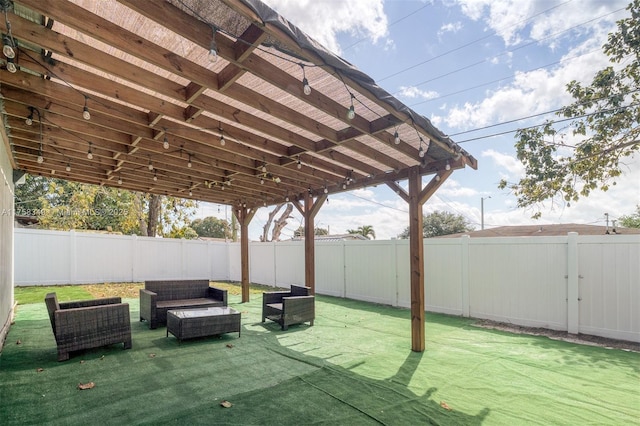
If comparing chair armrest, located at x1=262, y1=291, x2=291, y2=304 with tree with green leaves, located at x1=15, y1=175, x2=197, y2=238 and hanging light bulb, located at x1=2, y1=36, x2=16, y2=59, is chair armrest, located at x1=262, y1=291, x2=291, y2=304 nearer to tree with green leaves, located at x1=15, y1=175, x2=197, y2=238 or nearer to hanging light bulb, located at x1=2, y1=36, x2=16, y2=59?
hanging light bulb, located at x1=2, y1=36, x2=16, y2=59

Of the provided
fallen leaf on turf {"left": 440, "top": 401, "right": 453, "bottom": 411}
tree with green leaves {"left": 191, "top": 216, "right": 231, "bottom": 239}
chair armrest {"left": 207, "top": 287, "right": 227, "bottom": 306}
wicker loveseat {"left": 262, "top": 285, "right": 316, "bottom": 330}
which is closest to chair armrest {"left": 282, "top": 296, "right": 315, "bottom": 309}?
wicker loveseat {"left": 262, "top": 285, "right": 316, "bottom": 330}

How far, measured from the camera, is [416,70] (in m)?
8.23

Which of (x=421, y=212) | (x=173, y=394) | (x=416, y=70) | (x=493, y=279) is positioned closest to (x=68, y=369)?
(x=173, y=394)

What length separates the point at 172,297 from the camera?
6066 mm

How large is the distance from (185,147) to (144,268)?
27.7ft

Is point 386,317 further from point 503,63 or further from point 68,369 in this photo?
point 503,63

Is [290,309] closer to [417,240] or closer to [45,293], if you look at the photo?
[417,240]

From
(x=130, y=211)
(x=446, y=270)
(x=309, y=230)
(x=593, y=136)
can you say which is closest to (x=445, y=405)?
(x=446, y=270)

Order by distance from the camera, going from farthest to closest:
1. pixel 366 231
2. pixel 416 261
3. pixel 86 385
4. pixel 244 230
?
pixel 366 231 < pixel 244 230 < pixel 416 261 < pixel 86 385

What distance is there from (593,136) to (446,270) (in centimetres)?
366

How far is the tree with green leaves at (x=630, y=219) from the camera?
22753mm

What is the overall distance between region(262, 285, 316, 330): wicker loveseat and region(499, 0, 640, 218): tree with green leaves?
5.21 m

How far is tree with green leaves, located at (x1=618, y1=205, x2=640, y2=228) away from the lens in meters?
22.8

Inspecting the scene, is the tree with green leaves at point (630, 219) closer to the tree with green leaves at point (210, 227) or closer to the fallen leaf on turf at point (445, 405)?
the fallen leaf on turf at point (445, 405)
